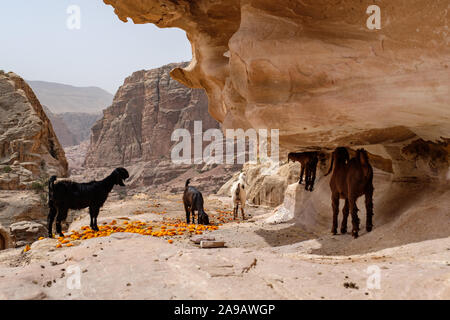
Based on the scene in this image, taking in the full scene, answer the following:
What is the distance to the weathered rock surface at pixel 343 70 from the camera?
4141 mm

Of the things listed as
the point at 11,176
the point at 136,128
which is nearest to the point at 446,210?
the point at 11,176

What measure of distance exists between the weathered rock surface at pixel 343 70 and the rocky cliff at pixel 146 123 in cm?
4720

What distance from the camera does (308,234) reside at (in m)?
7.73

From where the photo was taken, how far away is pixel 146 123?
6047cm

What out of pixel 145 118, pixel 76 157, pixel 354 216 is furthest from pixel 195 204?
pixel 76 157

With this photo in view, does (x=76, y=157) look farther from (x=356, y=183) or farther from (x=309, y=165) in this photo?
(x=356, y=183)

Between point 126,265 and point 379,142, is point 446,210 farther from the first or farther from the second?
point 126,265

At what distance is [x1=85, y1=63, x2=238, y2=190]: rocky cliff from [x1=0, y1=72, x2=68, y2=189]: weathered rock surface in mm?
26134

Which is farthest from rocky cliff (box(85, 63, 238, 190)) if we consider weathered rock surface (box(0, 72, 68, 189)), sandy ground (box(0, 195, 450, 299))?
sandy ground (box(0, 195, 450, 299))

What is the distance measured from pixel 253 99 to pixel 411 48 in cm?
249

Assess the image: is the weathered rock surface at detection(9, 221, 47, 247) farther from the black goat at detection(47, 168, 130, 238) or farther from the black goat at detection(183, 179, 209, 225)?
the black goat at detection(183, 179, 209, 225)

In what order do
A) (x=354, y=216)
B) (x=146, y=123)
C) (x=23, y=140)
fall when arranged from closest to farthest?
1. (x=354, y=216)
2. (x=23, y=140)
3. (x=146, y=123)

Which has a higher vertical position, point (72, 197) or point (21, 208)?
point (72, 197)

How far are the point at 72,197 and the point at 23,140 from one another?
68.8ft
